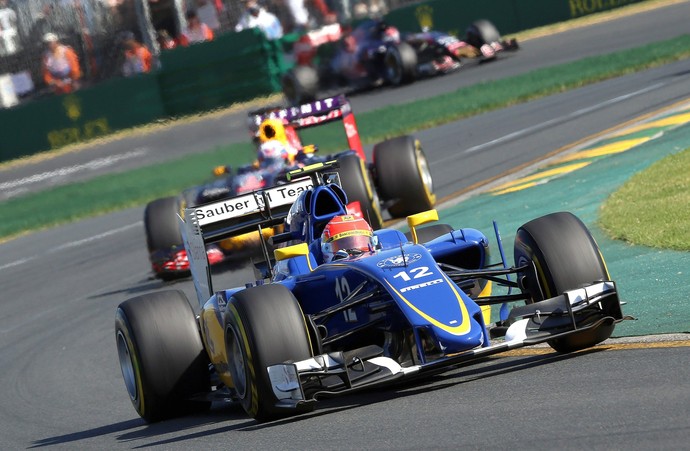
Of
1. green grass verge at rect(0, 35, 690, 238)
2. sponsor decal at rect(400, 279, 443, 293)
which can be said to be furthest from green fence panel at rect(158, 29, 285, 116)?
sponsor decal at rect(400, 279, 443, 293)

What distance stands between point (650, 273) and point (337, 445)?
399 cm

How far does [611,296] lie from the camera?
805 centimetres

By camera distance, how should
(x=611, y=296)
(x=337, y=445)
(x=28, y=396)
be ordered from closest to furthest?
(x=337, y=445), (x=611, y=296), (x=28, y=396)

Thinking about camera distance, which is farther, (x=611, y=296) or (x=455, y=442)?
(x=611, y=296)

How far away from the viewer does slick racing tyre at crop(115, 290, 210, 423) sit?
951cm

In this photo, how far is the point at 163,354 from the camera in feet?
31.3

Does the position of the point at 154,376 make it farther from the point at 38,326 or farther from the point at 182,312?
the point at 38,326

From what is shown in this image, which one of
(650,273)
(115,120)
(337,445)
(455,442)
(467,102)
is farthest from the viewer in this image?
(115,120)

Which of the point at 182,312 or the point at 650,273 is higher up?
the point at 182,312

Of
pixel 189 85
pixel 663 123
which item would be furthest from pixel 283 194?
pixel 189 85

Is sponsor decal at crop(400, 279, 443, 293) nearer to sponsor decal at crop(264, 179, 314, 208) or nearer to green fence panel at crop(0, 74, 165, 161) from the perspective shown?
sponsor decal at crop(264, 179, 314, 208)

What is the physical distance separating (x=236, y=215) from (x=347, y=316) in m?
2.52

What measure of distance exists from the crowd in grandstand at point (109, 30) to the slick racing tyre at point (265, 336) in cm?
2770

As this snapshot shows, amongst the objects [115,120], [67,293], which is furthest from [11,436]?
[115,120]
